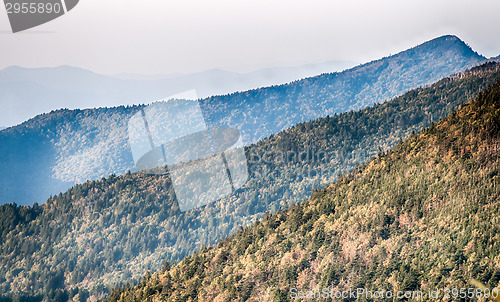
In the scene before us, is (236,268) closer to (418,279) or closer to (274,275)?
(274,275)

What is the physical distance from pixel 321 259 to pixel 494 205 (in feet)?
170

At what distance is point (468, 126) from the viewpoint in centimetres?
17212

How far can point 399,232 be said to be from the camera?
477ft

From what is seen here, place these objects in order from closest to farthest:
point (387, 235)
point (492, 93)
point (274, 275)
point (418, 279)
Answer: point (418, 279) < point (387, 235) < point (274, 275) < point (492, 93)

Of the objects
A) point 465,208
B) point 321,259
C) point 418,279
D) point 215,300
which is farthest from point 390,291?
point 215,300

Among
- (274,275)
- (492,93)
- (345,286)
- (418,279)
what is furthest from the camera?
(492,93)

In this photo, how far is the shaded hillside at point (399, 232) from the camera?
119438 millimetres

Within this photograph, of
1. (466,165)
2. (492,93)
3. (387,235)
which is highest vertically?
(492,93)

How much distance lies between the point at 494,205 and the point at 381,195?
48.3 metres

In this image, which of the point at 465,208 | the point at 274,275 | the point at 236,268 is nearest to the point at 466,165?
the point at 465,208

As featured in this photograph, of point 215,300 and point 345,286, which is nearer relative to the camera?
point 345,286

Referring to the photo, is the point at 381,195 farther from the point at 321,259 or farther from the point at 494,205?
the point at 494,205

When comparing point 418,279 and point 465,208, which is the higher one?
point 465,208

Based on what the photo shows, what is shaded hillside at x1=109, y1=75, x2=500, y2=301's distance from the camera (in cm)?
11944
